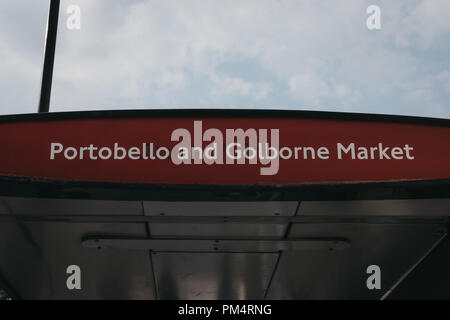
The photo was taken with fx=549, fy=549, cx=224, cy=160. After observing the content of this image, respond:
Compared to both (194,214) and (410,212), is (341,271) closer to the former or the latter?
(410,212)

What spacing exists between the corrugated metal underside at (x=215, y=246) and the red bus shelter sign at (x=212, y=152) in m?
0.45

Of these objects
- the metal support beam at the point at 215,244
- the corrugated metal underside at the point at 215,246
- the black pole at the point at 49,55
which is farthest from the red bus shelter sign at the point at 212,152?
the black pole at the point at 49,55

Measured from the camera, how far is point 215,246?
4.72m

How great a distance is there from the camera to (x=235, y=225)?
4.16 metres

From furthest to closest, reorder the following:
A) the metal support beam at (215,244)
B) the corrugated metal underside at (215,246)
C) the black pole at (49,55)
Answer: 1. the black pole at (49,55)
2. the metal support beam at (215,244)
3. the corrugated metal underside at (215,246)

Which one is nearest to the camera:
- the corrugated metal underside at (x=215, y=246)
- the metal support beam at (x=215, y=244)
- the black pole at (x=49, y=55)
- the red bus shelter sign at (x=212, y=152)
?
the red bus shelter sign at (x=212, y=152)

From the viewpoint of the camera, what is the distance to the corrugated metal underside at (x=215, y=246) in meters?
3.85

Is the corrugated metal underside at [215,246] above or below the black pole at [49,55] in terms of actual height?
below

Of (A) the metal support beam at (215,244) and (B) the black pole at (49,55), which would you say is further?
(B) the black pole at (49,55)

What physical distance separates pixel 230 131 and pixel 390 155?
95 cm

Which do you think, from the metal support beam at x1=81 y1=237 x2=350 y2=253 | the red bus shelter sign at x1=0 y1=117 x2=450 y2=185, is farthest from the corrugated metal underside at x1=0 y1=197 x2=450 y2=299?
the red bus shelter sign at x1=0 y1=117 x2=450 y2=185

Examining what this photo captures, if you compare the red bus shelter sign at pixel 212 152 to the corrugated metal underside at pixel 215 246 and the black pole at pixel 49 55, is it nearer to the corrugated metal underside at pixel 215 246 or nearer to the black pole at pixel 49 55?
the corrugated metal underside at pixel 215 246
